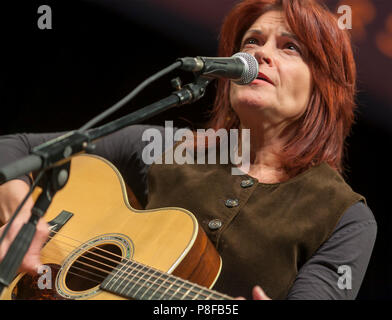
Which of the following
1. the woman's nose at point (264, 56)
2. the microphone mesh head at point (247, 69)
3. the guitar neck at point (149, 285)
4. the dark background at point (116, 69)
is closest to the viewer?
the guitar neck at point (149, 285)

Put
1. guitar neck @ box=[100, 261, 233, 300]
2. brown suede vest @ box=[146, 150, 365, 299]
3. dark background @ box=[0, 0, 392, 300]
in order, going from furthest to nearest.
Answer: dark background @ box=[0, 0, 392, 300]
brown suede vest @ box=[146, 150, 365, 299]
guitar neck @ box=[100, 261, 233, 300]

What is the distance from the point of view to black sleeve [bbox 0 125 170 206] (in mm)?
1925

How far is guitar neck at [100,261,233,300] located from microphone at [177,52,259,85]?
1.73ft

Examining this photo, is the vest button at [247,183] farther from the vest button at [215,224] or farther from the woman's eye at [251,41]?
the woman's eye at [251,41]

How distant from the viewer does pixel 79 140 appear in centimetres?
95

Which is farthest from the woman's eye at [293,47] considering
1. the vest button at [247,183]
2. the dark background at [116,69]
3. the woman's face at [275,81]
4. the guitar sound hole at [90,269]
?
the guitar sound hole at [90,269]

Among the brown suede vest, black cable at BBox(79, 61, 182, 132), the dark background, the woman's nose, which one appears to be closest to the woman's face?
the woman's nose

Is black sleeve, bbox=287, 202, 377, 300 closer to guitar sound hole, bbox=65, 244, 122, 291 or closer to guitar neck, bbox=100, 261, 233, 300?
guitar neck, bbox=100, 261, 233, 300

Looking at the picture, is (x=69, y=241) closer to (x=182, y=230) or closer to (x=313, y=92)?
(x=182, y=230)

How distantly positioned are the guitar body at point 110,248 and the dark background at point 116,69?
2.26ft

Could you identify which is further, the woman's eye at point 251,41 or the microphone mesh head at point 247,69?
the woman's eye at point 251,41

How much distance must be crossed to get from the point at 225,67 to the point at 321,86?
0.64 m

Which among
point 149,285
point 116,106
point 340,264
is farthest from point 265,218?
point 116,106

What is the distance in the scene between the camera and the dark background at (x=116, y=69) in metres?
2.12
